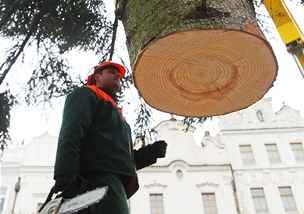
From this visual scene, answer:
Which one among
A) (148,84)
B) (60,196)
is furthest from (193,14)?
(60,196)

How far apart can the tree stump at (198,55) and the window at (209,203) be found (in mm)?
15769

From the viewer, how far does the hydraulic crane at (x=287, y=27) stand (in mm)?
4215

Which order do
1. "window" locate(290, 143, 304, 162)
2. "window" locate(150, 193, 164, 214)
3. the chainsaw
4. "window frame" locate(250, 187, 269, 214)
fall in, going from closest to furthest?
the chainsaw, "window frame" locate(250, 187, 269, 214), "window" locate(150, 193, 164, 214), "window" locate(290, 143, 304, 162)

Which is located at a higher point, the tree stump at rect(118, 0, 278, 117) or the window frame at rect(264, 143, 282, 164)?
the window frame at rect(264, 143, 282, 164)

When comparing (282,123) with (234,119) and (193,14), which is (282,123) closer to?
(234,119)

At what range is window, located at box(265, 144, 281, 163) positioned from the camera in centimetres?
1914

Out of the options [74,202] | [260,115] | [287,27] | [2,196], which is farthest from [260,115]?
[74,202]

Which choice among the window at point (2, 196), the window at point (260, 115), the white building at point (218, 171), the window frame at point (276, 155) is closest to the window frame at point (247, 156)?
the white building at point (218, 171)

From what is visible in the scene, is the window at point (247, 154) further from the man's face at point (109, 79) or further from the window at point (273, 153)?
the man's face at point (109, 79)

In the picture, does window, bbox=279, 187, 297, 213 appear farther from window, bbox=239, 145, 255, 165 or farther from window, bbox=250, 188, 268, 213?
window, bbox=239, 145, 255, 165

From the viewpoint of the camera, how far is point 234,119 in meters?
20.4

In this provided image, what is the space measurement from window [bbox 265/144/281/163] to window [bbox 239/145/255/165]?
0.79 metres

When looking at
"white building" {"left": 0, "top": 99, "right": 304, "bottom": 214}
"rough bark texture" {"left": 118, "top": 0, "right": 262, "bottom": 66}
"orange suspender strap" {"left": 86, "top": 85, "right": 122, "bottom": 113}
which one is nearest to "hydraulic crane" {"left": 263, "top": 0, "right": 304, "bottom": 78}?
"rough bark texture" {"left": 118, "top": 0, "right": 262, "bottom": 66}

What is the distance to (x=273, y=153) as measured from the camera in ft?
63.6
